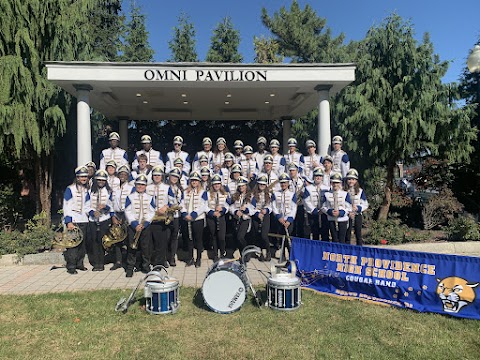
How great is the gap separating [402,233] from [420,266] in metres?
4.70

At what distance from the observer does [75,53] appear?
1090cm

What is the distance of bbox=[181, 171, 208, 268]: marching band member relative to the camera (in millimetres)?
7590

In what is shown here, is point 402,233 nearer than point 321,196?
No

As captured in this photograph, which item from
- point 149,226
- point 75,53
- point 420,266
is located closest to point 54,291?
point 149,226

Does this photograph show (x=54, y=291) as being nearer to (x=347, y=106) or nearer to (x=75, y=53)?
(x=75, y=53)

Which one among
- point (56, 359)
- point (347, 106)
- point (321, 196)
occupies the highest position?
point (347, 106)

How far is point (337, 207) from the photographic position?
751 centimetres

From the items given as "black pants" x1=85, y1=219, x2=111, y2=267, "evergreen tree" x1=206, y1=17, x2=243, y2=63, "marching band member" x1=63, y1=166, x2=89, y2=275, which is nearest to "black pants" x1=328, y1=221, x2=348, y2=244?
"black pants" x1=85, y1=219, x2=111, y2=267

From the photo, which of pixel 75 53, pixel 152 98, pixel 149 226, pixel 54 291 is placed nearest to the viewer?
pixel 54 291

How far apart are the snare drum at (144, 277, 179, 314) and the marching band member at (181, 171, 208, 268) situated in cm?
248

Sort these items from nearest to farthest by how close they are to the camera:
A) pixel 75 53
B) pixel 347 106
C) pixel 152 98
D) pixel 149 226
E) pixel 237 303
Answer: pixel 237 303 < pixel 149 226 < pixel 75 53 < pixel 347 106 < pixel 152 98

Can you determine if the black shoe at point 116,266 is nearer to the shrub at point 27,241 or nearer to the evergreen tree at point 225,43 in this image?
the shrub at point 27,241

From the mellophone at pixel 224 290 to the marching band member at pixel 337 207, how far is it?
8.62ft

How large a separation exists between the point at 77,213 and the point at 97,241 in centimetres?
70
